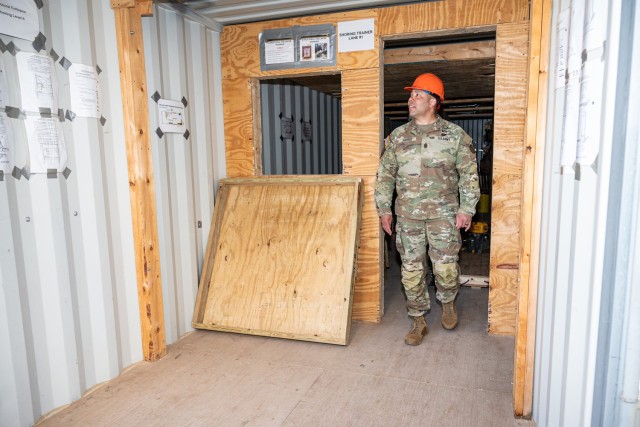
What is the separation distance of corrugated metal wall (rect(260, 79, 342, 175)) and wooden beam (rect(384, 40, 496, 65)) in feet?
5.10

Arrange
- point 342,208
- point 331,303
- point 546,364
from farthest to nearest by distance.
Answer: point 342,208
point 331,303
point 546,364

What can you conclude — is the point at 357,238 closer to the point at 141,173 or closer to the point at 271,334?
the point at 271,334

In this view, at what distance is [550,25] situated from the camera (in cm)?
208

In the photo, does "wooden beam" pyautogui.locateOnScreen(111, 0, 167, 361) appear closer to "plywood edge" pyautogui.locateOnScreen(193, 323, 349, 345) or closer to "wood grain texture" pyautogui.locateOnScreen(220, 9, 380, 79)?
"plywood edge" pyautogui.locateOnScreen(193, 323, 349, 345)

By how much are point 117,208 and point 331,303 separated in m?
1.66

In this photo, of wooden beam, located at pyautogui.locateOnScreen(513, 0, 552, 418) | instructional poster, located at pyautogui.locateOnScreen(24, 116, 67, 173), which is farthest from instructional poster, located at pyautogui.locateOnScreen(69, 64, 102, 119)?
wooden beam, located at pyautogui.locateOnScreen(513, 0, 552, 418)

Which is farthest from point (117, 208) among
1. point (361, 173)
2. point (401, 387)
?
point (401, 387)

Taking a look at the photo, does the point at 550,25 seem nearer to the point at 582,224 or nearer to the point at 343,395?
the point at 582,224

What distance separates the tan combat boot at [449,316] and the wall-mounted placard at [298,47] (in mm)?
2207

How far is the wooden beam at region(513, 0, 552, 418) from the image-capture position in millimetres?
2102

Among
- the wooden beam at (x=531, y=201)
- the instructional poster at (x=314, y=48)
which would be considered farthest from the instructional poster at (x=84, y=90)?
the wooden beam at (x=531, y=201)

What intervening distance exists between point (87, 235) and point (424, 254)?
2.39 meters

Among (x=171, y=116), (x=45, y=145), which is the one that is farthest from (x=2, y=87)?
(x=171, y=116)

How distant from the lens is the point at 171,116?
3.32m
